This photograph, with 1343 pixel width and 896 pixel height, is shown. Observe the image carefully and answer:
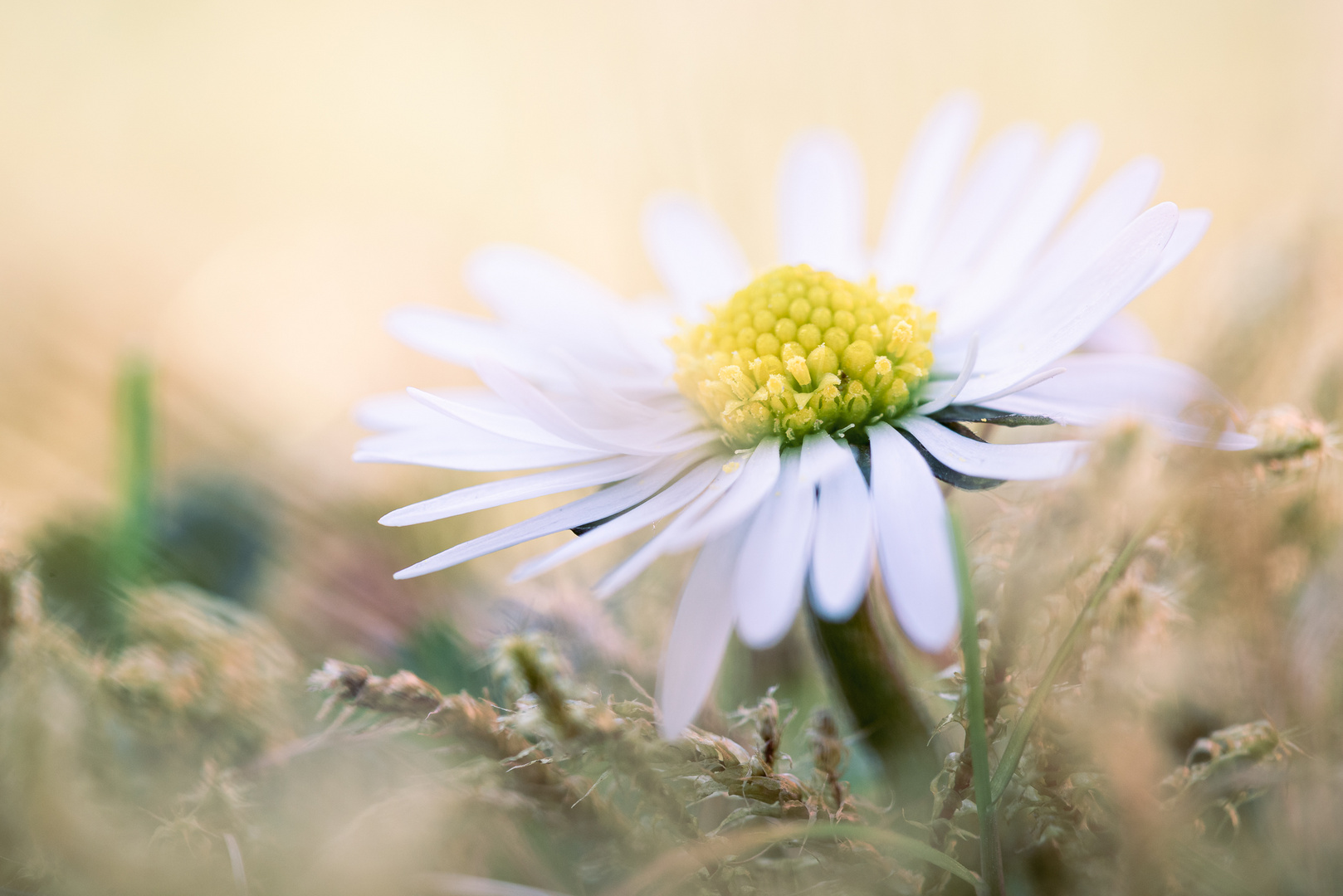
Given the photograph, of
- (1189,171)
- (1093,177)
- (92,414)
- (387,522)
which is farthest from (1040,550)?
(1093,177)

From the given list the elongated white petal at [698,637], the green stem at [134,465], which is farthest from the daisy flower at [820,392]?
the green stem at [134,465]

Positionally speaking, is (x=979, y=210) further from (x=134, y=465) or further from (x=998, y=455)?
(x=134, y=465)

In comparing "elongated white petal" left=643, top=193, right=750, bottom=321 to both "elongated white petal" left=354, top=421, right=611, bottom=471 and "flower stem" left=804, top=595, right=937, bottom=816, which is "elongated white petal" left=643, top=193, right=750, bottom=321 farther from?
"flower stem" left=804, top=595, right=937, bottom=816

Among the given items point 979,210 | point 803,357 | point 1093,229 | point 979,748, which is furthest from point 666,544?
point 979,210

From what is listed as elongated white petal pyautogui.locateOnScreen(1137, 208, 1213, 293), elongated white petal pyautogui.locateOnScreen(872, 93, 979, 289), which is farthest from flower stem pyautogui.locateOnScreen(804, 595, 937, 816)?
elongated white petal pyautogui.locateOnScreen(872, 93, 979, 289)

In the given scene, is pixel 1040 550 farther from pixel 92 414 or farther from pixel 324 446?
pixel 92 414
